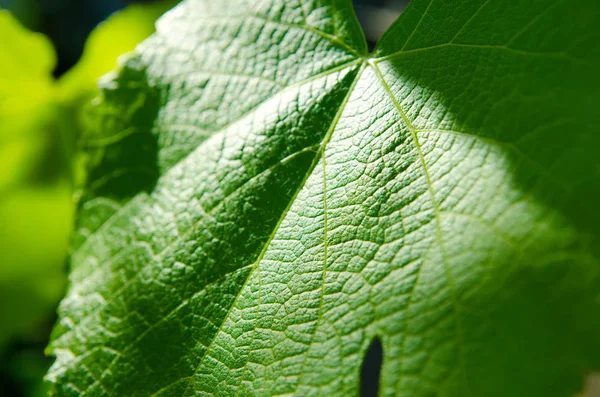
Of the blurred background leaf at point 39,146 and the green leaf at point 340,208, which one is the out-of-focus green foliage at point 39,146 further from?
the green leaf at point 340,208

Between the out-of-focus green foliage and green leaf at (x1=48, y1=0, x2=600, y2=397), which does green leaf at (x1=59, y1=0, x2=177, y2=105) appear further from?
green leaf at (x1=48, y1=0, x2=600, y2=397)

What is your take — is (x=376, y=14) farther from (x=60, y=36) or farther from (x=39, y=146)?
(x=60, y=36)

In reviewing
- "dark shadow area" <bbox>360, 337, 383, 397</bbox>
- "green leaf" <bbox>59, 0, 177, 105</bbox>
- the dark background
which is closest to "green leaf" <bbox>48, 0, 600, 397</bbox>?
"green leaf" <bbox>59, 0, 177, 105</bbox>

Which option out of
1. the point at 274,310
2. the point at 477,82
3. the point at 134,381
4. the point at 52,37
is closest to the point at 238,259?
the point at 274,310

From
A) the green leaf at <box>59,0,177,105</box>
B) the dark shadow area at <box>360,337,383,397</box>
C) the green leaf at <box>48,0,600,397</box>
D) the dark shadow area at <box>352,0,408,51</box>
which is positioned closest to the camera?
the green leaf at <box>48,0,600,397</box>

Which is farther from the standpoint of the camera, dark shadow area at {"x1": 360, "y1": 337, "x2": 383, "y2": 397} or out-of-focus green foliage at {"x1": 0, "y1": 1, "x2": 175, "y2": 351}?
dark shadow area at {"x1": 360, "y1": 337, "x2": 383, "y2": 397}

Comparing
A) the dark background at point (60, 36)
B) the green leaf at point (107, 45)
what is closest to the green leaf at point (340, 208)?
the green leaf at point (107, 45)
